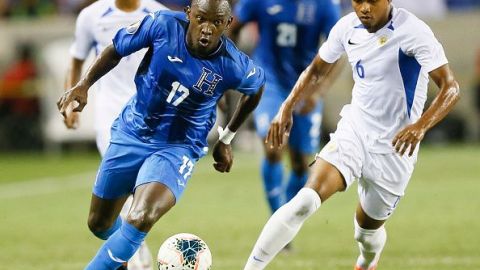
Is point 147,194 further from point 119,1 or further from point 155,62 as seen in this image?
point 119,1

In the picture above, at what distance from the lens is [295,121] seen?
11.2m

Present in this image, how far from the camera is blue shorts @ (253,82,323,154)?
11086 millimetres

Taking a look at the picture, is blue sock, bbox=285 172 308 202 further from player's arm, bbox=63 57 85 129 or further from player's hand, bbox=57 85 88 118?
player's hand, bbox=57 85 88 118

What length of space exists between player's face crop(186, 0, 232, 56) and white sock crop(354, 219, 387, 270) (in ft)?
6.13

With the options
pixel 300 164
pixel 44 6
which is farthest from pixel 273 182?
pixel 44 6

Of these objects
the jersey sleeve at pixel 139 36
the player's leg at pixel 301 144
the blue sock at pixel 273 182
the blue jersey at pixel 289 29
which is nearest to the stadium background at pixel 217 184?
the blue sock at pixel 273 182

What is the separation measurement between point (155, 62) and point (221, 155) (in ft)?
2.97

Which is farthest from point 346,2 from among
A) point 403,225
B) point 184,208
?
point 403,225

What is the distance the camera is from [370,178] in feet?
26.1

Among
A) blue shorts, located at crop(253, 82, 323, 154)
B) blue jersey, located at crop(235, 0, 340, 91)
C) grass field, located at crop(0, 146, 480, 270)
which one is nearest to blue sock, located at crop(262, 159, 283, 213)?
blue shorts, located at crop(253, 82, 323, 154)

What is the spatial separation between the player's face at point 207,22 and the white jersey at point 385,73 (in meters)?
1.01

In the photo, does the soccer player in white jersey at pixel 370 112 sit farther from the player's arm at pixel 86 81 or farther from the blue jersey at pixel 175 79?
the player's arm at pixel 86 81

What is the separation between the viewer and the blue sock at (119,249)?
723 cm

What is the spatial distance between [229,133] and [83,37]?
200cm
